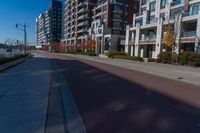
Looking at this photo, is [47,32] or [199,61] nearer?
[199,61]

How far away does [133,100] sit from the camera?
8523 millimetres

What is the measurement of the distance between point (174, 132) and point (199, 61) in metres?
28.8

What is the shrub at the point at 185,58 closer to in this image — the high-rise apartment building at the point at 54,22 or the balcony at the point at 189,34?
the balcony at the point at 189,34

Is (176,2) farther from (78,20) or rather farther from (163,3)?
(78,20)

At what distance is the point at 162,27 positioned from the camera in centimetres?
4516

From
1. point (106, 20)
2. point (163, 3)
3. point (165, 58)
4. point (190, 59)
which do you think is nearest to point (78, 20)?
point (106, 20)

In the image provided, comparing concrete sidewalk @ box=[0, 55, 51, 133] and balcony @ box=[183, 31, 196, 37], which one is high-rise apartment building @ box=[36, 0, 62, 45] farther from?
concrete sidewalk @ box=[0, 55, 51, 133]

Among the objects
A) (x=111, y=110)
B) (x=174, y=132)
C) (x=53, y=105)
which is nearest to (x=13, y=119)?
(x=53, y=105)

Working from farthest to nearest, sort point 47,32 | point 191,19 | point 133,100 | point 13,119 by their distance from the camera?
1. point 47,32
2. point 191,19
3. point 133,100
4. point 13,119

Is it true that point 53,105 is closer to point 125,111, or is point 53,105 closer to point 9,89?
point 125,111

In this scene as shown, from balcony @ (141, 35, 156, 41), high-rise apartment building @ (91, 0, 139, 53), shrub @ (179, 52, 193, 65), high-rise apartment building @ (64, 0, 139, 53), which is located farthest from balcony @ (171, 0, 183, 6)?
high-rise apartment building @ (91, 0, 139, 53)

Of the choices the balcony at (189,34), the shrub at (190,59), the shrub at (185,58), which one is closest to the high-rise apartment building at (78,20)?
the balcony at (189,34)

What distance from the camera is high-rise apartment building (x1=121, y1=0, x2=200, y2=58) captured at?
39.2 metres

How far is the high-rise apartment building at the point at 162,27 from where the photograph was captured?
39156mm
